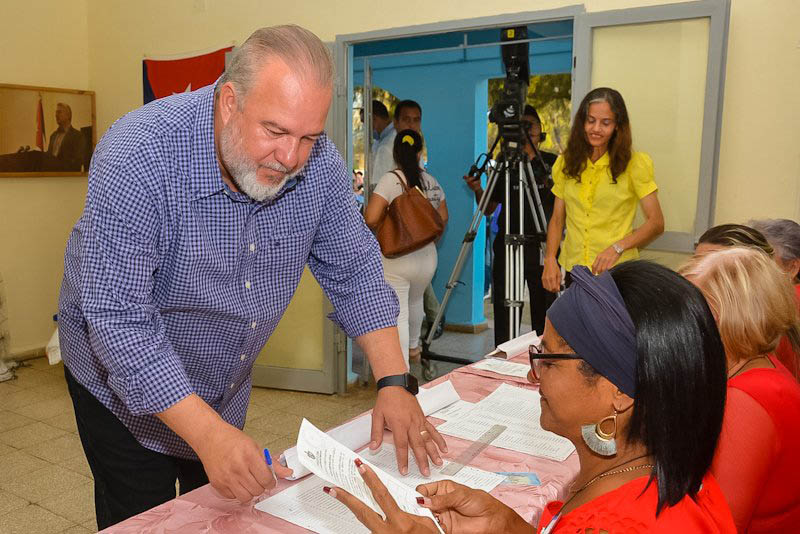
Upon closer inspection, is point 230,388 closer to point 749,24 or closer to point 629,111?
point 629,111

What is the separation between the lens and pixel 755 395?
56.0 inches

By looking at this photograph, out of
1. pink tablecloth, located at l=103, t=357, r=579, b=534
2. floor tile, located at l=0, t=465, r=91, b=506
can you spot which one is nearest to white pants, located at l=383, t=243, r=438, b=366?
floor tile, located at l=0, t=465, r=91, b=506

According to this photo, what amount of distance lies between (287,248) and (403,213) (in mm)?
2543

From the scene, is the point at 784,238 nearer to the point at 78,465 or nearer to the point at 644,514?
the point at 644,514

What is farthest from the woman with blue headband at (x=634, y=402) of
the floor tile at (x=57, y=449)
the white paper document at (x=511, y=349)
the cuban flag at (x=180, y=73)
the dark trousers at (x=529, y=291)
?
the cuban flag at (x=180, y=73)

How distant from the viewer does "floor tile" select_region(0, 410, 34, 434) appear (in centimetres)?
402

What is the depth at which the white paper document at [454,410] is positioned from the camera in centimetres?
186

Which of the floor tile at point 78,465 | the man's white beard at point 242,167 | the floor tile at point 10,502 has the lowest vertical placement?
the floor tile at point 78,465

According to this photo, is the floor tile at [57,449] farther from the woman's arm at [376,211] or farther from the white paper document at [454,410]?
the white paper document at [454,410]

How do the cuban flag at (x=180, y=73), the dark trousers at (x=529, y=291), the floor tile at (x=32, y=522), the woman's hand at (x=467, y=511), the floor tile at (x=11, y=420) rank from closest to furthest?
the woman's hand at (x=467, y=511) < the floor tile at (x=32, y=522) < the floor tile at (x=11, y=420) < the dark trousers at (x=529, y=291) < the cuban flag at (x=180, y=73)

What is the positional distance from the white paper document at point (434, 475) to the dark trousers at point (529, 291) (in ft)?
8.50

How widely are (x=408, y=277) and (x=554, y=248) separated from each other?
959 mm

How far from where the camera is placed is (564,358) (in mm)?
1111

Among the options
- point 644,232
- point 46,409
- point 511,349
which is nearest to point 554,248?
point 644,232
